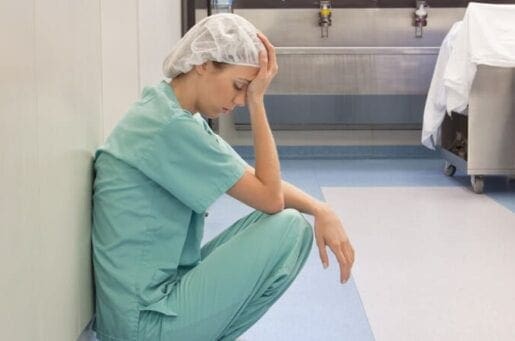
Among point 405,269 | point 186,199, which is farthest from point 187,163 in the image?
point 405,269

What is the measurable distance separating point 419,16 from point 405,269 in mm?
3278

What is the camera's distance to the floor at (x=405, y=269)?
205 centimetres

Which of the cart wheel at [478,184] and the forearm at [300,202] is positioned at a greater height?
the forearm at [300,202]

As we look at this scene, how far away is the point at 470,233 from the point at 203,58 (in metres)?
1.94

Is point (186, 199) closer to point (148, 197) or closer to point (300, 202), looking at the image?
point (148, 197)

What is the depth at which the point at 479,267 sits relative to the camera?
2.63 meters

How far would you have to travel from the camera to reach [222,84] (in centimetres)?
156

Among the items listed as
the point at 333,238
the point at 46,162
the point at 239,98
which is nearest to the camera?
the point at 46,162

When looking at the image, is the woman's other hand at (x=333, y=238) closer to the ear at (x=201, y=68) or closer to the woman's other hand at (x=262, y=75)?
the woman's other hand at (x=262, y=75)

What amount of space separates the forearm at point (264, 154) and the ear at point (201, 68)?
0.12 metres

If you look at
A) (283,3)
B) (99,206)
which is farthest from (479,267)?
(283,3)

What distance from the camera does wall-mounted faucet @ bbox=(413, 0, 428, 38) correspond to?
17.9 feet

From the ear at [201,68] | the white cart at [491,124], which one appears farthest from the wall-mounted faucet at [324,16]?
Result: the ear at [201,68]

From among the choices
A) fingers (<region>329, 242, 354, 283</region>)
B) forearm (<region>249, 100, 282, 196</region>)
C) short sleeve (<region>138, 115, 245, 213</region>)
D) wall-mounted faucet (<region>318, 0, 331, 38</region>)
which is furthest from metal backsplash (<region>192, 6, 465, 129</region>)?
short sleeve (<region>138, 115, 245, 213</region>)
